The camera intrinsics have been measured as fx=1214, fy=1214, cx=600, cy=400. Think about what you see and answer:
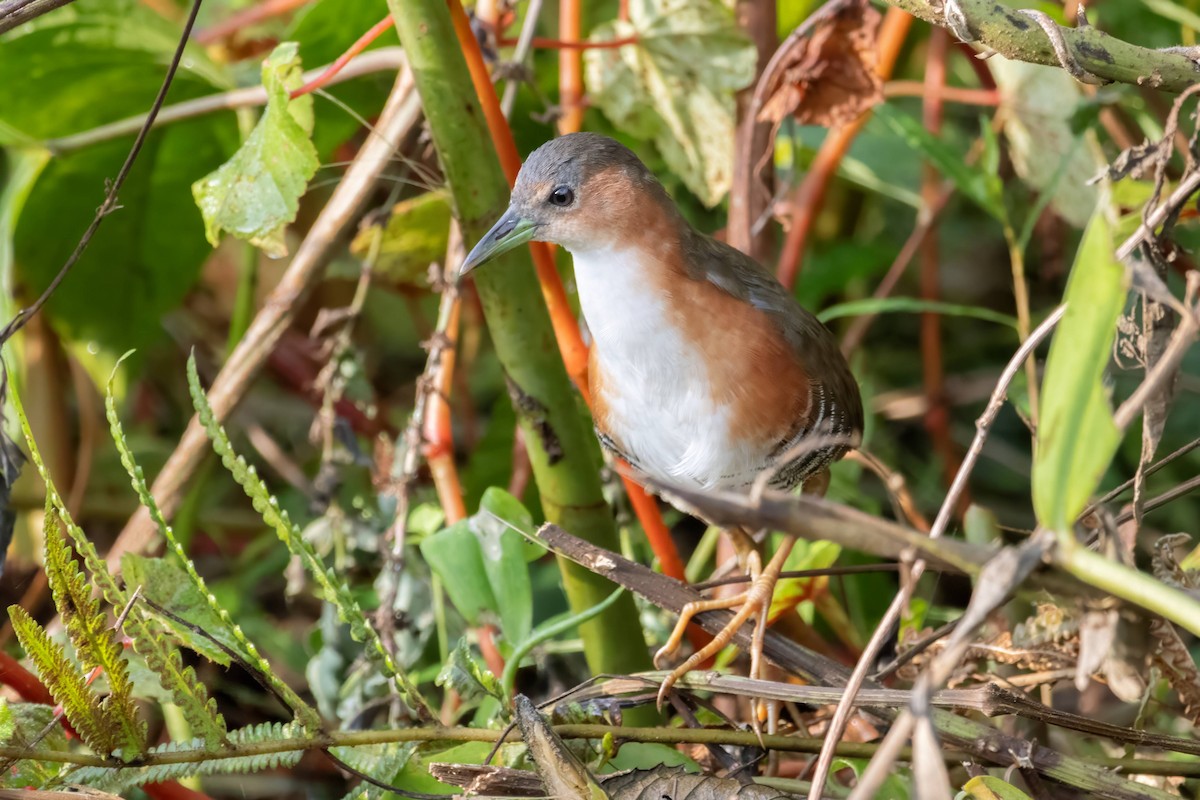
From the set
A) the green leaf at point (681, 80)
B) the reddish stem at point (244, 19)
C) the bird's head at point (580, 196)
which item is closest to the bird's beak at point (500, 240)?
the bird's head at point (580, 196)

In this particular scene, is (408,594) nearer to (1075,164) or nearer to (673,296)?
(673,296)

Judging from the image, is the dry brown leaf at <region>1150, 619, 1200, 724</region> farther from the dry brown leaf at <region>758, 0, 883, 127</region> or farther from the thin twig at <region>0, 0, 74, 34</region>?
the thin twig at <region>0, 0, 74, 34</region>

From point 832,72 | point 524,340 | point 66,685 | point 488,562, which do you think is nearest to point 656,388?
point 524,340

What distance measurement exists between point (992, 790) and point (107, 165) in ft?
5.98

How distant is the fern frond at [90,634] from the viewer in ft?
3.99

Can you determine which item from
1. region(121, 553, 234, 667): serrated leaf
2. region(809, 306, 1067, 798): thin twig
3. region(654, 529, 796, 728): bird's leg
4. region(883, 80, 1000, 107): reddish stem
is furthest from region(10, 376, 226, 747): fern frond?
region(883, 80, 1000, 107): reddish stem

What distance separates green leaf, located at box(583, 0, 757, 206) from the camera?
1999 millimetres

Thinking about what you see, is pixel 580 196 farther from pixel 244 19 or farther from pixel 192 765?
pixel 244 19

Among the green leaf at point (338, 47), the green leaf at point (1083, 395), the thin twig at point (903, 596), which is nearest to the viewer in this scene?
the green leaf at point (1083, 395)

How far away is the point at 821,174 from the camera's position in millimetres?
2328

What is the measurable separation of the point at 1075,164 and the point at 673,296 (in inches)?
41.6

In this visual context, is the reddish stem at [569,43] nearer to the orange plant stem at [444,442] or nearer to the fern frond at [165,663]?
the orange plant stem at [444,442]

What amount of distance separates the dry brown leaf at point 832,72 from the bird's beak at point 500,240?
552mm

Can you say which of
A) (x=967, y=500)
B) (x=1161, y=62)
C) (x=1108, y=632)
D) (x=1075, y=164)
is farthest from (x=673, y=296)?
(x=967, y=500)
